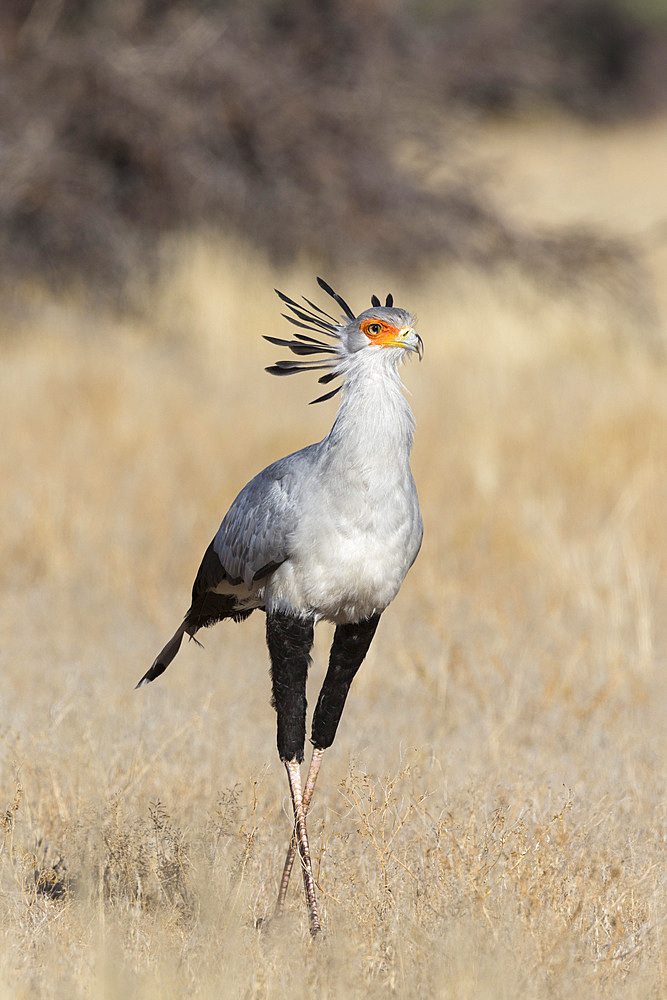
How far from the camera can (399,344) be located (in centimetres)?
286

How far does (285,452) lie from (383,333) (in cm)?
486

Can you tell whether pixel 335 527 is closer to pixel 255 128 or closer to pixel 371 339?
pixel 371 339

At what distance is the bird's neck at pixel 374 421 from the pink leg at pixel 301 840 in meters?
0.94

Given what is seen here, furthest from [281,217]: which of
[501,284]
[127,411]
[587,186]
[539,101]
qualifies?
[587,186]

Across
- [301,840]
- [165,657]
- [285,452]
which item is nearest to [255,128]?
[285,452]

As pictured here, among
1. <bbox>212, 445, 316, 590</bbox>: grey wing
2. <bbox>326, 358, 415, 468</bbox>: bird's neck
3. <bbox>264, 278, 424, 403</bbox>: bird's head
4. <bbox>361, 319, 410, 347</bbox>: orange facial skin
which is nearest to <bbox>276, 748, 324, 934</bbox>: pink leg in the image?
<bbox>212, 445, 316, 590</bbox>: grey wing

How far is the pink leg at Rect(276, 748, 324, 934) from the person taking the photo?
A: 10.1 feet

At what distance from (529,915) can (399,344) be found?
4.83 ft

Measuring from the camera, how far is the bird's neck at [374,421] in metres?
2.82

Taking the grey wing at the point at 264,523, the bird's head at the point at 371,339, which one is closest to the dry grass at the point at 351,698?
the grey wing at the point at 264,523

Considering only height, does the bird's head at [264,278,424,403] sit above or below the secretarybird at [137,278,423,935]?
above

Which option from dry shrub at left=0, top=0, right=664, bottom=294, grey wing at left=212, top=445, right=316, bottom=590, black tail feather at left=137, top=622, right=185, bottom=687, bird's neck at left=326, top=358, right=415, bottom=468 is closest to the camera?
bird's neck at left=326, top=358, right=415, bottom=468

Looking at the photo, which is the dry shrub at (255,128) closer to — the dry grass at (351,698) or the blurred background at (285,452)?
the blurred background at (285,452)

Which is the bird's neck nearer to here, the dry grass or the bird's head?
the bird's head
